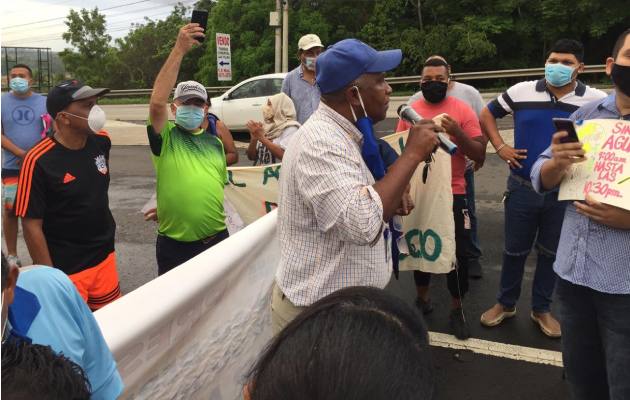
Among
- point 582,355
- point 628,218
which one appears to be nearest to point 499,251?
point 582,355

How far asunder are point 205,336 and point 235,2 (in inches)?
1113

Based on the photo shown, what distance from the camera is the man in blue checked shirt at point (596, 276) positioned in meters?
2.13

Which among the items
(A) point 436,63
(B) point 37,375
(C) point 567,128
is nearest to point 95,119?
(B) point 37,375

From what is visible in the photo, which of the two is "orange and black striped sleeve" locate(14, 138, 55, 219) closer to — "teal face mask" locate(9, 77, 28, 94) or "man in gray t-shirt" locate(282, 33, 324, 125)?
"man in gray t-shirt" locate(282, 33, 324, 125)

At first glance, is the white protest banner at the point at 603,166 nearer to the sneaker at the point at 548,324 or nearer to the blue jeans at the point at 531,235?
the blue jeans at the point at 531,235

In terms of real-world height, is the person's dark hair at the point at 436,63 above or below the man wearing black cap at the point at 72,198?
above

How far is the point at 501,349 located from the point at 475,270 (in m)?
1.40

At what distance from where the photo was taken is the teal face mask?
228 inches

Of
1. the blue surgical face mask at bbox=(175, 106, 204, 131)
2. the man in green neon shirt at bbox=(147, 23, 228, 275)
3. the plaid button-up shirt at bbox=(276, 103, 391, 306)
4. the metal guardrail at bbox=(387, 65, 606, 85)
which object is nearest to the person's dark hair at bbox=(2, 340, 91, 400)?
the plaid button-up shirt at bbox=(276, 103, 391, 306)

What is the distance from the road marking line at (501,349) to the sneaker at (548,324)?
0.20 meters

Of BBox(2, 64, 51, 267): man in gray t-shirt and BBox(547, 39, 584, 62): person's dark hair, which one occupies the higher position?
BBox(547, 39, 584, 62): person's dark hair

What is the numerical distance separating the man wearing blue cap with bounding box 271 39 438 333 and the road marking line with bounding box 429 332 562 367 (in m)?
1.77

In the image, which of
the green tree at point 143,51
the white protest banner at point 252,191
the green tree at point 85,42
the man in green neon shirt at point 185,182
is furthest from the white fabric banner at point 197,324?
the green tree at point 85,42

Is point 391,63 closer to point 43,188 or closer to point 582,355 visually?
point 582,355
